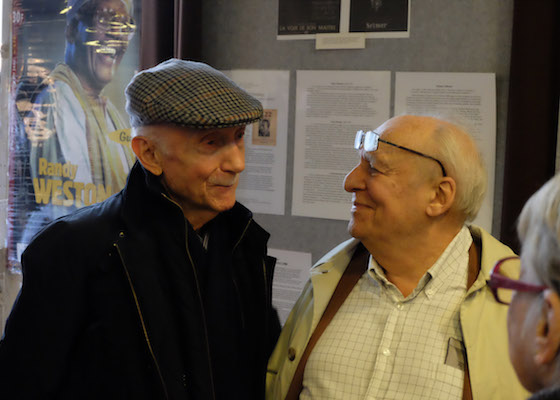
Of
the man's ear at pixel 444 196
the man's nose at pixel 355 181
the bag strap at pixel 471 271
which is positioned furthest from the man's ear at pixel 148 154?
the bag strap at pixel 471 271

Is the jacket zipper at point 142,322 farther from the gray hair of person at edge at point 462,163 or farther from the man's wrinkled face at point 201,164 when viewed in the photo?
the gray hair of person at edge at point 462,163

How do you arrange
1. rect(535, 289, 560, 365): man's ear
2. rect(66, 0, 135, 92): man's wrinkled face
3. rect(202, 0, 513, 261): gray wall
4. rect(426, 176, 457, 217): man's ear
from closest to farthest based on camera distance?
rect(535, 289, 560, 365): man's ear < rect(426, 176, 457, 217): man's ear < rect(202, 0, 513, 261): gray wall < rect(66, 0, 135, 92): man's wrinkled face

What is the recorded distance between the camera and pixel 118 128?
2697mm

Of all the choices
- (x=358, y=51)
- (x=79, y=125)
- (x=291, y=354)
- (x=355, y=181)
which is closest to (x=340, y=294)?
(x=291, y=354)

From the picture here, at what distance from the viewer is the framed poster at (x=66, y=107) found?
266 cm

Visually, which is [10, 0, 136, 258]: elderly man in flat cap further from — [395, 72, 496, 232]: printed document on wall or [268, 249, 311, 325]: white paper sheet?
[395, 72, 496, 232]: printed document on wall

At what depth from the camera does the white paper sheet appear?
250 cm

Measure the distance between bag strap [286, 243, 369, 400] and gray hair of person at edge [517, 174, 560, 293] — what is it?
815 millimetres

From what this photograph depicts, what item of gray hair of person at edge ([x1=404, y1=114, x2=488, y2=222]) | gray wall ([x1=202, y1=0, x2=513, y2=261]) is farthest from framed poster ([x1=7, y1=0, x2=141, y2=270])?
gray hair of person at edge ([x1=404, y1=114, x2=488, y2=222])

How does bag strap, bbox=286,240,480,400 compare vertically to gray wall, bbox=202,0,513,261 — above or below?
below

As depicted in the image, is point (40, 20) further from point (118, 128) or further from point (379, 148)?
point (379, 148)

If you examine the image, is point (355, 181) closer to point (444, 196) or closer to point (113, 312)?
point (444, 196)

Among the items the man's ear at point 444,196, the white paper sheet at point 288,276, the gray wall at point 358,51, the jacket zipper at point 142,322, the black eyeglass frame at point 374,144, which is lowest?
the white paper sheet at point 288,276

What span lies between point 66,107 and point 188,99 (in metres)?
1.67
